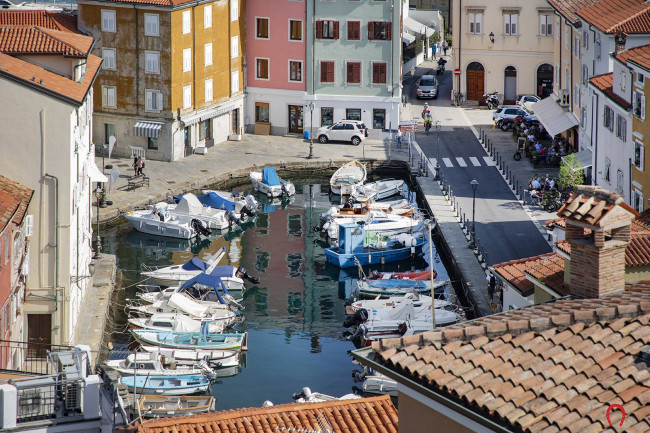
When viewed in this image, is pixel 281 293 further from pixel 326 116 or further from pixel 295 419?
pixel 295 419

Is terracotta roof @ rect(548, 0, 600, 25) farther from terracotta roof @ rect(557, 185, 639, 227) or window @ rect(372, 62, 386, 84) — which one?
terracotta roof @ rect(557, 185, 639, 227)

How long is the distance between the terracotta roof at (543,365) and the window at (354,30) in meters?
71.9

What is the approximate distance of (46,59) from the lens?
50531 mm

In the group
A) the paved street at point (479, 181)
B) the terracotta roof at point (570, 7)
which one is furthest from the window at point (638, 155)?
the terracotta roof at point (570, 7)

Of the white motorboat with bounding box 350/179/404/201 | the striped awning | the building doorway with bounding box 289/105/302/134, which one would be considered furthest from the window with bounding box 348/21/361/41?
the striped awning

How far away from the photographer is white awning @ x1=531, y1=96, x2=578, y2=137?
8088cm

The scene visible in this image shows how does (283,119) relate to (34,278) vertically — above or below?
above

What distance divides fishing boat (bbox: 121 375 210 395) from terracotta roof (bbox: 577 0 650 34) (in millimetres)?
30834

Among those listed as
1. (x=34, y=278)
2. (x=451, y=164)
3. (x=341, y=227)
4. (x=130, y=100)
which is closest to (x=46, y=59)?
(x=34, y=278)

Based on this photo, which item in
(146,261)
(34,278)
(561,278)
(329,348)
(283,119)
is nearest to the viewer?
(561,278)

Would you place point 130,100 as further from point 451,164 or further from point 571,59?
point 571,59

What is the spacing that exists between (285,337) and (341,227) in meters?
12.7

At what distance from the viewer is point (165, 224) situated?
71000 mm

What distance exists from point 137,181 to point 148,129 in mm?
5787
